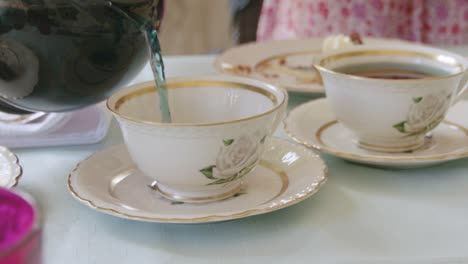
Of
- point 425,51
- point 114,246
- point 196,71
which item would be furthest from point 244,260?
point 196,71

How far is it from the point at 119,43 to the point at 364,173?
0.23 meters

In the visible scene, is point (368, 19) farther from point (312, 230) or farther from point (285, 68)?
point (312, 230)

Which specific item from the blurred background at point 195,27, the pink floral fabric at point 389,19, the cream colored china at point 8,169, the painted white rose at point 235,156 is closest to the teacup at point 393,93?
the painted white rose at point 235,156

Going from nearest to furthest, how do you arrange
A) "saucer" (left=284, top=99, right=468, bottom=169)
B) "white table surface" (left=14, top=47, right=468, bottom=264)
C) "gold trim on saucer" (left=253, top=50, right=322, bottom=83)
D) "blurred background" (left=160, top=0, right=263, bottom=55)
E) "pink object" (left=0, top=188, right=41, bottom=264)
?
"pink object" (left=0, top=188, right=41, bottom=264) → "white table surface" (left=14, top=47, right=468, bottom=264) → "saucer" (left=284, top=99, right=468, bottom=169) → "gold trim on saucer" (left=253, top=50, right=322, bottom=83) → "blurred background" (left=160, top=0, right=263, bottom=55)

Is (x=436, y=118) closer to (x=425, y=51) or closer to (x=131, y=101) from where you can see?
(x=425, y=51)

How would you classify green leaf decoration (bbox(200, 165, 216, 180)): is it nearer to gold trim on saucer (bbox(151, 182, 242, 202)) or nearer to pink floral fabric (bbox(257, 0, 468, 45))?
gold trim on saucer (bbox(151, 182, 242, 202))

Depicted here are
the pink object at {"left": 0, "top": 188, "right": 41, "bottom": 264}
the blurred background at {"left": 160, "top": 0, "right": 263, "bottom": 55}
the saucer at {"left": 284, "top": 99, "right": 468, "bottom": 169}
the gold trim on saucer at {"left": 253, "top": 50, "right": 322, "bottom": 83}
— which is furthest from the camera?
the blurred background at {"left": 160, "top": 0, "right": 263, "bottom": 55}

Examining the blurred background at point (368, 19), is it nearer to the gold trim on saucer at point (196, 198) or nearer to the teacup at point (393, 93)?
the teacup at point (393, 93)

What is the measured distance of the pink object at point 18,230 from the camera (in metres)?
0.22

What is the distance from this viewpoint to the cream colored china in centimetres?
49

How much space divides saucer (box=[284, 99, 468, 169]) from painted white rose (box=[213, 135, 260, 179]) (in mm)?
96

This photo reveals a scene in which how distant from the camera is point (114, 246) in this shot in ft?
1.45

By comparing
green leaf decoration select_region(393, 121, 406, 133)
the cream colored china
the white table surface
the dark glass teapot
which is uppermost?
the dark glass teapot

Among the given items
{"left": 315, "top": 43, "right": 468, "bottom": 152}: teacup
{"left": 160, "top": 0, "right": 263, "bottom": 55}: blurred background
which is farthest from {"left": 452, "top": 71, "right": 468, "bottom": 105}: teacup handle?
{"left": 160, "top": 0, "right": 263, "bottom": 55}: blurred background
